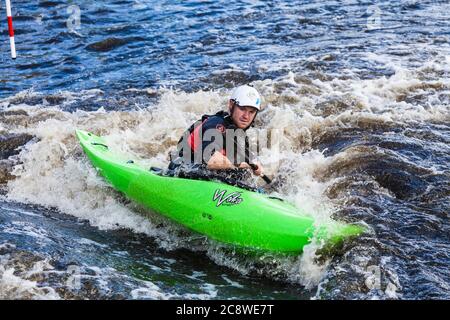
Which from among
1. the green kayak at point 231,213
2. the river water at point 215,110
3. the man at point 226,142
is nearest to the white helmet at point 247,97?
the man at point 226,142

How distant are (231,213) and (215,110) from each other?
13.4 feet

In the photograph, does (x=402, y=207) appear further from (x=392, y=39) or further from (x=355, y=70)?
(x=392, y=39)

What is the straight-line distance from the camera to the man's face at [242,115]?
618cm

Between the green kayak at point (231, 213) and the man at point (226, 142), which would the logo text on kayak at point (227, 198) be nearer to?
the green kayak at point (231, 213)

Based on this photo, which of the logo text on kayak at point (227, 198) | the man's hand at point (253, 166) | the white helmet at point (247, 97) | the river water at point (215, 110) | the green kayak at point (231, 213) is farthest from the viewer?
the man's hand at point (253, 166)

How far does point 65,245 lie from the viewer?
5.70 m

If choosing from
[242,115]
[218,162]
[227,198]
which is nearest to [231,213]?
[227,198]

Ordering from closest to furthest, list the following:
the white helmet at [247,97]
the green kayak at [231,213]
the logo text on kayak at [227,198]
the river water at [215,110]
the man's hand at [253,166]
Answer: the river water at [215,110] < the green kayak at [231,213] < the logo text on kayak at [227,198] < the white helmet at [247,97] < the man's hand at [253,166]

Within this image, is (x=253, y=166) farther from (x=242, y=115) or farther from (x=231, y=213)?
(x=231, y=213)

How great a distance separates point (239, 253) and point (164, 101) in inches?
190

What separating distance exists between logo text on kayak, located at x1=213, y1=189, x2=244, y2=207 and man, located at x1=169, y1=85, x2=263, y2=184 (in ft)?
0.71

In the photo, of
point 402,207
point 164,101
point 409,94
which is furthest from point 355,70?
point 402,207

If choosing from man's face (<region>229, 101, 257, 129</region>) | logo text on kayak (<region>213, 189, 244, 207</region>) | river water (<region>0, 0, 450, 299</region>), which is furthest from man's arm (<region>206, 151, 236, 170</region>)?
river water (<region>0, 0, 450, 299</region>)

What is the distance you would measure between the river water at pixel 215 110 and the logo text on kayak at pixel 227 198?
0.45 m
